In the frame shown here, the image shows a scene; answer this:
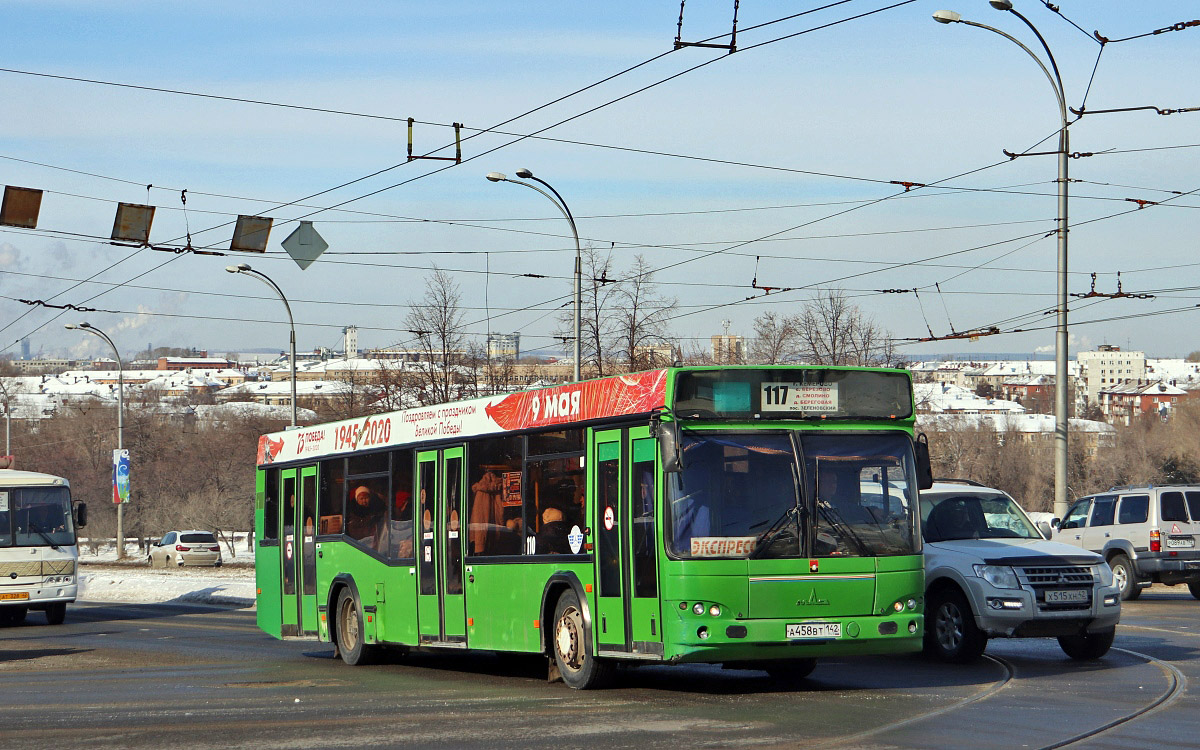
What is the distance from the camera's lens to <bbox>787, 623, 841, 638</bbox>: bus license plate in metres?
11.3

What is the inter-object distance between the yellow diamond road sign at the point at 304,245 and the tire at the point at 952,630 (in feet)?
47.7

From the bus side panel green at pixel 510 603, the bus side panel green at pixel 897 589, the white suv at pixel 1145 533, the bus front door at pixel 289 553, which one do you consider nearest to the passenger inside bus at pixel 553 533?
the bus side panel green at pixel 510 603

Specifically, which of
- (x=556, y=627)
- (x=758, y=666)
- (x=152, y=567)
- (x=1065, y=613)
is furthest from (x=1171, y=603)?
(x=152, y=567)

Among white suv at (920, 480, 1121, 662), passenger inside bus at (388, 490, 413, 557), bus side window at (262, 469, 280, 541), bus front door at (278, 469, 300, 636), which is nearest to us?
white suv at (920, 480, 1121, 662)

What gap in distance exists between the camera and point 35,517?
26.2m

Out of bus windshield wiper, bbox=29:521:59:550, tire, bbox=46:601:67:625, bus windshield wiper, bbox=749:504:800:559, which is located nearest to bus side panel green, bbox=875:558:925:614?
bus windshield wiper, bbox=749:504:800:559

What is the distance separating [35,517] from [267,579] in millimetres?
9156

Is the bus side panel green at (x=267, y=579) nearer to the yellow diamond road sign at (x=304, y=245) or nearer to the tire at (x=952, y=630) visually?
the yellow diamond road sign at (x=304, y=245)

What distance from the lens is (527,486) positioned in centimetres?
1323

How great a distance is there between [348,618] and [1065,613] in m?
8.08

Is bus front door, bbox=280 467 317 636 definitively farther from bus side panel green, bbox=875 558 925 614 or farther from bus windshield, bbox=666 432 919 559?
bus side panel green, bbox=875 558 925 614

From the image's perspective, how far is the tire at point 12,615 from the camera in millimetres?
26938

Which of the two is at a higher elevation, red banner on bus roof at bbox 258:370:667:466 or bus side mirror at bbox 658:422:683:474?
red banner on bus roof at bbox 258:370:667:466

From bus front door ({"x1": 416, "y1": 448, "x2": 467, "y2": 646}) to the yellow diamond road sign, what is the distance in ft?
35.8
